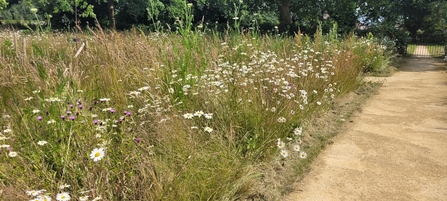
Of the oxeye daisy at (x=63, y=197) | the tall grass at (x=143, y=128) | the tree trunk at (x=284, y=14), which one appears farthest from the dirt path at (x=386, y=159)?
the tree trunk at (x=284, y=14)

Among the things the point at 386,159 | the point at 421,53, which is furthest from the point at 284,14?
the point at 386,159

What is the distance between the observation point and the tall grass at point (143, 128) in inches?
75.2

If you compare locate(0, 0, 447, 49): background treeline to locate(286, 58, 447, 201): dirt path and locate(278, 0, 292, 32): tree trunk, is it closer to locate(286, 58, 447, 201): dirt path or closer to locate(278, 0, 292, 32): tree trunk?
locate(278, 0, 292, 32): tree trunk

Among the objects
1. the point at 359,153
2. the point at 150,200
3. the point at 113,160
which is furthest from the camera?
the point at 359,153

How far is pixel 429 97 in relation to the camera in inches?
214

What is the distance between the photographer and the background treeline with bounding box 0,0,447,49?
15.6 meters

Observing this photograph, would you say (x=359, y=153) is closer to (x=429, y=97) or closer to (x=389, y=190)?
(x=389, y=190)

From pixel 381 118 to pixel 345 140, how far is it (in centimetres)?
109

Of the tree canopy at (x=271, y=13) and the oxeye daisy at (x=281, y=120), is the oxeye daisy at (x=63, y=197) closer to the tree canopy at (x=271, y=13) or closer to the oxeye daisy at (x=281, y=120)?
the oxeye daisy at (x=281, y=120)

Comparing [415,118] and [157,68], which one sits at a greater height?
[157,68]

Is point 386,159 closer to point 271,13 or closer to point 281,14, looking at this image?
point 281,14

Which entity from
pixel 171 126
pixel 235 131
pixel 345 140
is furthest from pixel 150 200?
pixel 345 140

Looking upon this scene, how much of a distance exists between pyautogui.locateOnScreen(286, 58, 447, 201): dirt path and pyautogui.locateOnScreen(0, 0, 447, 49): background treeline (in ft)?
31.2

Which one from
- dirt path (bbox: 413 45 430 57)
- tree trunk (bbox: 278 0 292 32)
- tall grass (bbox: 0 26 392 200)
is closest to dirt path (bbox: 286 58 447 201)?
tall grass (bbox: 0 26 392 200)
